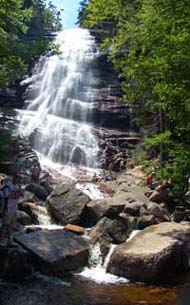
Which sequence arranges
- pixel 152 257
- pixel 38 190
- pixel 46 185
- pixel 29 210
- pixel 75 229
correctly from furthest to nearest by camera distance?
pixel 46 185
pixel 38 190
pixel 29 210
pixel 75 229
pixel 152 257

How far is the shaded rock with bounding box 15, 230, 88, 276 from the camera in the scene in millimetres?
11719

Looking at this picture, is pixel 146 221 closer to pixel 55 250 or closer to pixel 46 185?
pixel 55 250

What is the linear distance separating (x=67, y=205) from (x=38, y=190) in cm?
323

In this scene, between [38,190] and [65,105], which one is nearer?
[38,190]

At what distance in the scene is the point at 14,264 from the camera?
1106 cm

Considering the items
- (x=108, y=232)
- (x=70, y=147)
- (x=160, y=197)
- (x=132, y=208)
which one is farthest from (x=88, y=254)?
(x=70, y=147)

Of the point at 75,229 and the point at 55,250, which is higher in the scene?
the point at 55,250

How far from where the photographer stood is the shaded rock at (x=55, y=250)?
11.7 meters

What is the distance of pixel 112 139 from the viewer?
102 feet

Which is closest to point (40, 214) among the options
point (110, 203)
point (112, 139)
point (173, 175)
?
point (110, 203)

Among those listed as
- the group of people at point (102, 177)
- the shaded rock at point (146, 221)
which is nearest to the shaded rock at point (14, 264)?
the shaded rock at point (146, 221)

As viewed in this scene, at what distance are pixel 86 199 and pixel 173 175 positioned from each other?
153 inches

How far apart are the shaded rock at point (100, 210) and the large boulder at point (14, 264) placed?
4229mm

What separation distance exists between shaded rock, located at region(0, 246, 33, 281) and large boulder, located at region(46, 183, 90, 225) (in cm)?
428
